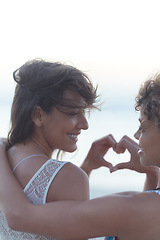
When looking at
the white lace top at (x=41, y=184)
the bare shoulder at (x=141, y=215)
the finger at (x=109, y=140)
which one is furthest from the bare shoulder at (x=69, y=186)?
the finger at (x=109, y=140)

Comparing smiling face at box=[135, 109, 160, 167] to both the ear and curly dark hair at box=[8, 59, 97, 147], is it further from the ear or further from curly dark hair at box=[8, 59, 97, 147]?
the ear

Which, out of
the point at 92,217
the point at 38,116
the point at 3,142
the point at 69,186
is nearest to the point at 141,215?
the point at 92,217

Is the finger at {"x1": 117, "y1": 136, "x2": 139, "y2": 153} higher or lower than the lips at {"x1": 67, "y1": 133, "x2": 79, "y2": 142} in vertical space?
lower

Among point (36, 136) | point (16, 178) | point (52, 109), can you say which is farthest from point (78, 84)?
point (16, 178)

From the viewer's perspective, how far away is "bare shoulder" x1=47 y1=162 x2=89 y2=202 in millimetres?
1345

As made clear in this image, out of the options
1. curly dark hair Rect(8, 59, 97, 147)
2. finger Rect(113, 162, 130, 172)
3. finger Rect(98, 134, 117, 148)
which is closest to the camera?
curly dark hair Rect(8, 59, 97, 147)

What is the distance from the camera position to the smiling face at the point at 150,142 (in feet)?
4.58

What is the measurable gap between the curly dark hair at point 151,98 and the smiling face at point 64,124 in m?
0.22

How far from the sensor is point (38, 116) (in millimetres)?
1521

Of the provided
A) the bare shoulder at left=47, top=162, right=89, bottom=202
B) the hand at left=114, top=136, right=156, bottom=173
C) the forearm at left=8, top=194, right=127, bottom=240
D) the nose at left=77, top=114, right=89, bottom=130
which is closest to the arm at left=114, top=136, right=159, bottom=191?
the hand at left=114, top=136, right=156, bottom=173

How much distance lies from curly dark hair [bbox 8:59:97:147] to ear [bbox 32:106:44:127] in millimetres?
12

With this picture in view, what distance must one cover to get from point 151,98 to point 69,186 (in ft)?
1.34

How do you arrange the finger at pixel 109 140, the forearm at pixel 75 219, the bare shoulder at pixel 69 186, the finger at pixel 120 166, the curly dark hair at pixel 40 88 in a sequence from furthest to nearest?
the finger at pixel 109 140, the finger at pixel 120 166, the curly dark hair at pixel 40 88, the bare shoulder at pixel 69 186, the forearm at pixel 75 219

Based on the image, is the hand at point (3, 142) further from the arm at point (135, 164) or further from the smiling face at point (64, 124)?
the arm at point (135, 164)
